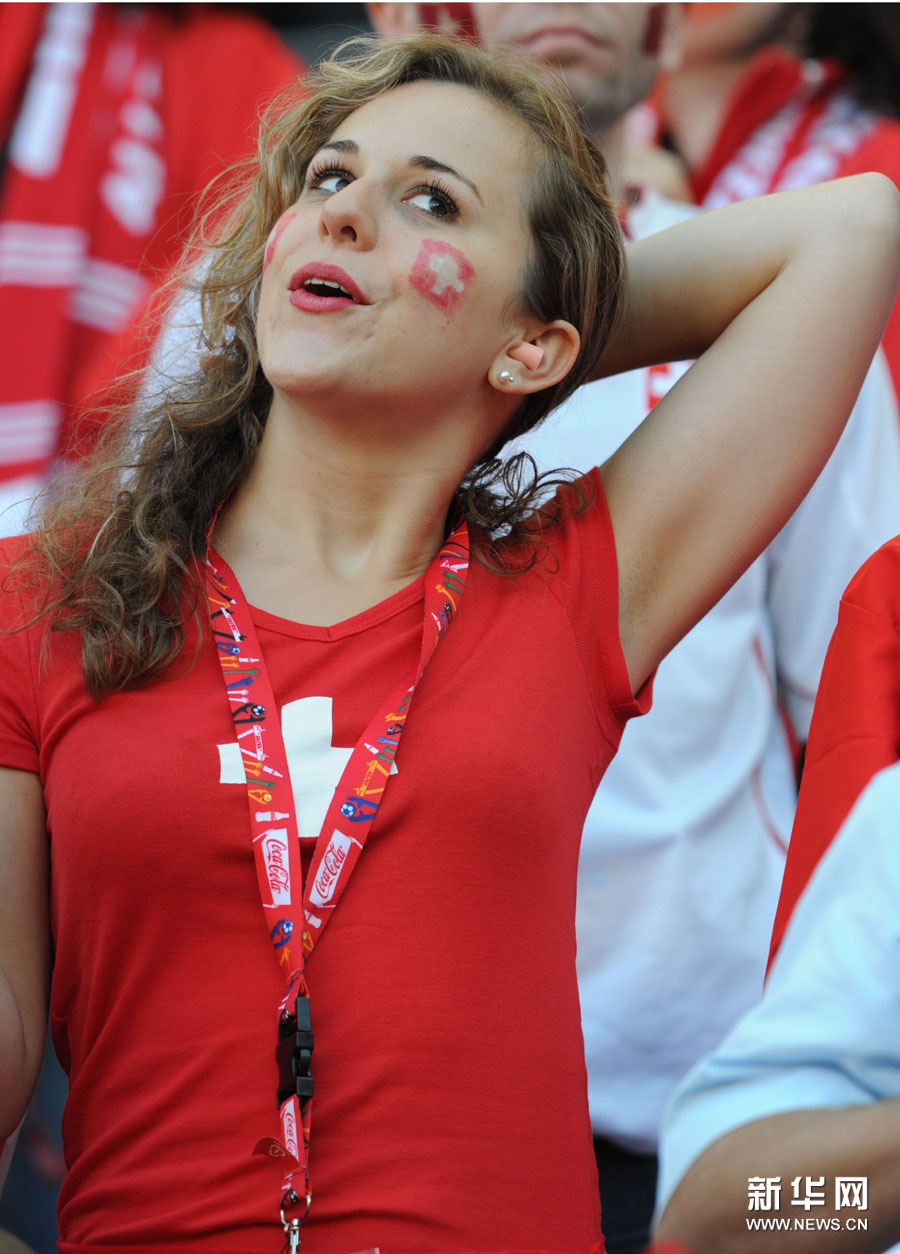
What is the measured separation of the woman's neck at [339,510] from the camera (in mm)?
1729

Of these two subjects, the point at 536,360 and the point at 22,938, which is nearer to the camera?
the point at 22,938

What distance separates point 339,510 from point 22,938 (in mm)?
585

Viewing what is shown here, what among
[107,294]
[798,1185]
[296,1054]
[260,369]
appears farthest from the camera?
[107,294]

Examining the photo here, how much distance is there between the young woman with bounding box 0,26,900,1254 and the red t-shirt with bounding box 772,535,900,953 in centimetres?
26

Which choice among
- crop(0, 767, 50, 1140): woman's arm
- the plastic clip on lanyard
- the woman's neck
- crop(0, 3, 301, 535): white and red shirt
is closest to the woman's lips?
the woman's neck

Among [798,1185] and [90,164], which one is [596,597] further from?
[90,164]

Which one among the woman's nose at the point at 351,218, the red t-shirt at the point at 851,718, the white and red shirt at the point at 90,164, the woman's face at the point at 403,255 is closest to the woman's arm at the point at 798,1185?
the red t-shirt at the point at 851,718

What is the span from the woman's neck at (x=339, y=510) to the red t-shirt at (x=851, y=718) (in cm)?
50

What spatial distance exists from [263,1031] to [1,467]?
166cm

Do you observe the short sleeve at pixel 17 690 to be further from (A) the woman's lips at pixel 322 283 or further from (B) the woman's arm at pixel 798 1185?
(B) the woman's arm at pixel 798 1185

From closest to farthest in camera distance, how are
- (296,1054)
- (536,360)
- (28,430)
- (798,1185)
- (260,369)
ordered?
1. (798,1185)
2. (296,1054)
3. (536,360)
4. (260,369)
5. (28,430)

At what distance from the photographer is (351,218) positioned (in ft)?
5.57

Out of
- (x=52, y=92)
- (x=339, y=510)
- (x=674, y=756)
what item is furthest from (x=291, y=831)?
(x=52, y=92)

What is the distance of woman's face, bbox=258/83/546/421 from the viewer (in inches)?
65.6
